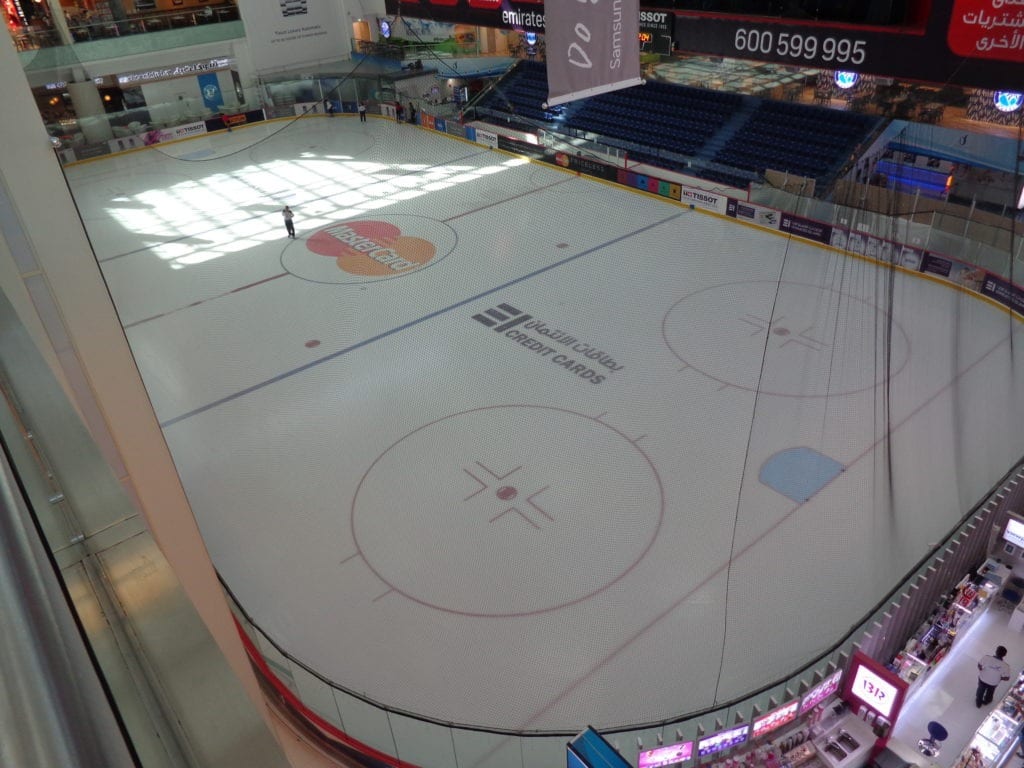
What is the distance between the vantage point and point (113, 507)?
179 cm

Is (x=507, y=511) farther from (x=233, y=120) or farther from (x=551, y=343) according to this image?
(x=233, y=120)

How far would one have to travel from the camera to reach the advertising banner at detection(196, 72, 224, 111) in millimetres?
25891

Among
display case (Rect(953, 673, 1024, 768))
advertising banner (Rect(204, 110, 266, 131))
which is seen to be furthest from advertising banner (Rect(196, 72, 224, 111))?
display case (Rect(953, 673, 1024, 768))

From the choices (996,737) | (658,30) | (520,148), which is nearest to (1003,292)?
(658,30)

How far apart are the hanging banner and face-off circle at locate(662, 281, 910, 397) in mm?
4251

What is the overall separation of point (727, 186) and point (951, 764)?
43.1 ft

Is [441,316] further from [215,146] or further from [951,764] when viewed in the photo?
[215,146]

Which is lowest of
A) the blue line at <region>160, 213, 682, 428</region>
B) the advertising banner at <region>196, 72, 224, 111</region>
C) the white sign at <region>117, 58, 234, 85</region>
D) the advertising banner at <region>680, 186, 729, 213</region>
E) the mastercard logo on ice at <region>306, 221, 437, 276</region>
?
the blue line at <region>160, 213, 682, 428</region>

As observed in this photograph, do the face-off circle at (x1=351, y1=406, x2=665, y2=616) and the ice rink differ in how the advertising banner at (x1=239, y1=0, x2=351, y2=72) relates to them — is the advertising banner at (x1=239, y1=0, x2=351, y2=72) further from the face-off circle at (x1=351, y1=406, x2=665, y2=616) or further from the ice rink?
the face-off circle at (x1=351, y1=406, x2=665, y2=616)

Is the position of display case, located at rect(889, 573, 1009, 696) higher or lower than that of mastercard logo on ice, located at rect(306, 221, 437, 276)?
lower

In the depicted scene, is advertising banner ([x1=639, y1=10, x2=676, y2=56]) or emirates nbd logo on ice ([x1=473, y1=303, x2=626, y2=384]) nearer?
emirates nbd logo on ice ([x1=473, y1=303, x2=626, y2=384])

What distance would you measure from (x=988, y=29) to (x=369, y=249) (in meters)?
11.8

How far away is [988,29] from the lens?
916 centimetres

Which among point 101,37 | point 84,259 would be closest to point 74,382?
point 84,259
